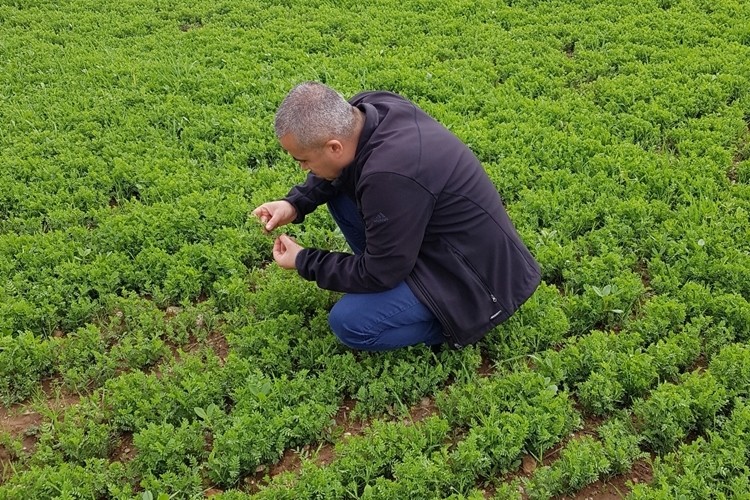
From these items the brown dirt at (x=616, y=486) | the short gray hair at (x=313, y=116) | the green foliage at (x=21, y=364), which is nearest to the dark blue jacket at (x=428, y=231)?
the short gray hair at (x=313, y=116)

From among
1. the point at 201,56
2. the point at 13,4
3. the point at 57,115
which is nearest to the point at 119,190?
the point at 57,115

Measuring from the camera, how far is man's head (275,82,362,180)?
149 inches

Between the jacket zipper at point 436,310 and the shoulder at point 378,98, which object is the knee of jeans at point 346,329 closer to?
the jacket zipper at point 436,310

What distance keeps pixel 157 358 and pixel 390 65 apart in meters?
4.84

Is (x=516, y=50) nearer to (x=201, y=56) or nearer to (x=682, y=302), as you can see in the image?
Answer: (x=201, y=56)

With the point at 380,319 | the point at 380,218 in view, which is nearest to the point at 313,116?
the point at 380,218

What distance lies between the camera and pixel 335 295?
5176 mm

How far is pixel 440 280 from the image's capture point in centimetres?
425

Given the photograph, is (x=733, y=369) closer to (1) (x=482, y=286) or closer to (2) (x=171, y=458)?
(1) (x=482, y=286)

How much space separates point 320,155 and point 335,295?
151cm

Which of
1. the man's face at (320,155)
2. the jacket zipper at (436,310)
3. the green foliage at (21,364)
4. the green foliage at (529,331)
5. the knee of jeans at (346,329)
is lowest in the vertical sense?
the green foliage at (21,364)

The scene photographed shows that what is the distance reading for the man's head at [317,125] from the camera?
378 centimetres

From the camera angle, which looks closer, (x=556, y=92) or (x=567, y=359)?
(x=567, y=359)

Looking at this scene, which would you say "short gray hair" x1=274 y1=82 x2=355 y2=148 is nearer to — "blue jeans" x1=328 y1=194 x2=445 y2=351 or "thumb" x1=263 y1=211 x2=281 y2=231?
"blue jeans" x1=328 y1=194 x2=445 y2=351
